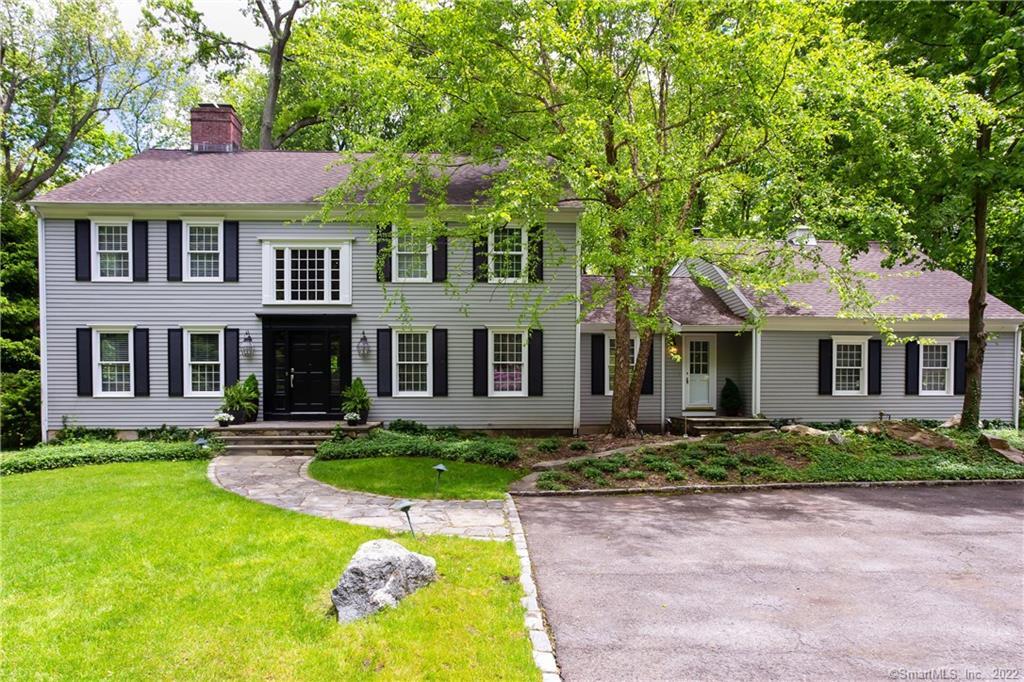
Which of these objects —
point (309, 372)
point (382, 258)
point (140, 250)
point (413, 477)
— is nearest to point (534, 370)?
point (382, 258)

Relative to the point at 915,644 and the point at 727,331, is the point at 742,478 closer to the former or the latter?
the point at 915,644

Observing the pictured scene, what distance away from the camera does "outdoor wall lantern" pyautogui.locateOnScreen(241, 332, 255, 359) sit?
559 inches

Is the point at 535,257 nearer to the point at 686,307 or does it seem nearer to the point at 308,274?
the point at 686,307

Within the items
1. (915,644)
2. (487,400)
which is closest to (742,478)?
(915,644)

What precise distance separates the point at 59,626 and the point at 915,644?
6.69 meters

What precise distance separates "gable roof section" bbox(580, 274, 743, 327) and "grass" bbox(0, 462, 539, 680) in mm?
9894

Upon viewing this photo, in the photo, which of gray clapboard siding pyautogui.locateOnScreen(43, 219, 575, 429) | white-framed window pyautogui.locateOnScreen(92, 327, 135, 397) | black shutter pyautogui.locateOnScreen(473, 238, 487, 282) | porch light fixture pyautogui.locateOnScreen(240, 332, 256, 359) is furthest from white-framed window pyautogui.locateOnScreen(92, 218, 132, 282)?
black shutter pyautogui.locateOnScreen(473, 238, 487, 282)

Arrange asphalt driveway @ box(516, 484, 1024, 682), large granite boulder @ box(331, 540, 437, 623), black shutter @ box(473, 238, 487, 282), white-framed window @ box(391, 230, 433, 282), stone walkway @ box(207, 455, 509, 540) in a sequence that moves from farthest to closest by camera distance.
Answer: white-framed window @ box(391, 230, 433, 282), black shutter @ box(473, 238, 487, 282), stone walkway @ box(207, 455, 509, 540), large granite boulder @ box(331, 540, 437, 623), asphalt driveway @ box(516, 484, 1024, 682)

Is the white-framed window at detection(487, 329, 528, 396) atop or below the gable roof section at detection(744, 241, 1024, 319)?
below

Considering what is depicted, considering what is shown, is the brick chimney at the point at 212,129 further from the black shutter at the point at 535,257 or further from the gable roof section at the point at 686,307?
the gable roof section at the point at 686,307

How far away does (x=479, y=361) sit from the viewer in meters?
14.6

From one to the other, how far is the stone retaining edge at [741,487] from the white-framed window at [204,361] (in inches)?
363

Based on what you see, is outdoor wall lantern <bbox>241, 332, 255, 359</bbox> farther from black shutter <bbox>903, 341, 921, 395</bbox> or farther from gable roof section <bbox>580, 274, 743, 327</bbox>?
black shutter <bbox>903, 341, 921, 395</bbox>

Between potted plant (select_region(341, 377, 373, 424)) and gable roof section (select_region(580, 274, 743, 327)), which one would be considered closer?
potted plant (select_region(341, 377, 373, 424))
